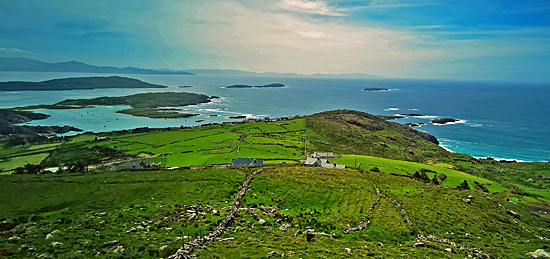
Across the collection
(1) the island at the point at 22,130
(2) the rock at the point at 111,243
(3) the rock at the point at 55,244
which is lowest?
(1) the island at the point at 22,130

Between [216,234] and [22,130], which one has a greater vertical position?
[216,234]

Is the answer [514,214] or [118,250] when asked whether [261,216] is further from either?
[514,214]

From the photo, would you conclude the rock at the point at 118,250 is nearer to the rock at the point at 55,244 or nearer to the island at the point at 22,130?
the rock at the point at 55,244

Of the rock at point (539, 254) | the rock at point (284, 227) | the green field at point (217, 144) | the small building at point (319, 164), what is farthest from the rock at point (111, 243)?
the green field at point (217, 144)

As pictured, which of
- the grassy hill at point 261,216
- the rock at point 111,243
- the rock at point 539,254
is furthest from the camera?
the rock at point 539,254

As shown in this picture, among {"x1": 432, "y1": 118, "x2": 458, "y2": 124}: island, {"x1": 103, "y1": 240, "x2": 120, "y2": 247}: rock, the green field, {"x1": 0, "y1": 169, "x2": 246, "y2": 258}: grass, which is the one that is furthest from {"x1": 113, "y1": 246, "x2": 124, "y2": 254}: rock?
{"x1": 432, "y1": 118, "x2": 458, "y2": 124}: island

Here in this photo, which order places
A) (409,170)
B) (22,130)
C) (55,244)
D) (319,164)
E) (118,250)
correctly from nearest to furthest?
(118,250) < (55,244) < (319,164) < (409,170) < (22,130)

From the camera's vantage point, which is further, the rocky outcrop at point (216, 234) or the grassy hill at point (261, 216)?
the grassy hill at point (261, 216)

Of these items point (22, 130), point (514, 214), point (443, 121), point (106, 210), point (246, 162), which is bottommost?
point (22, 130)

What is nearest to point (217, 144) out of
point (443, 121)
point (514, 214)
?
point (514, 214)

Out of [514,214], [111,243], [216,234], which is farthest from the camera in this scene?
[514,214]

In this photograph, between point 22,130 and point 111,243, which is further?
point 22,130

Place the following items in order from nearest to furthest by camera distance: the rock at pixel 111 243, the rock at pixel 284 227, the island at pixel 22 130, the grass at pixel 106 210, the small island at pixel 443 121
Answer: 1. the grass at pixel 106 210
2. the rock at pixel 111 243
3. the rock at pixel 284 227
4. the island at pixel 22 130
5. the small island at pixel 443 121
